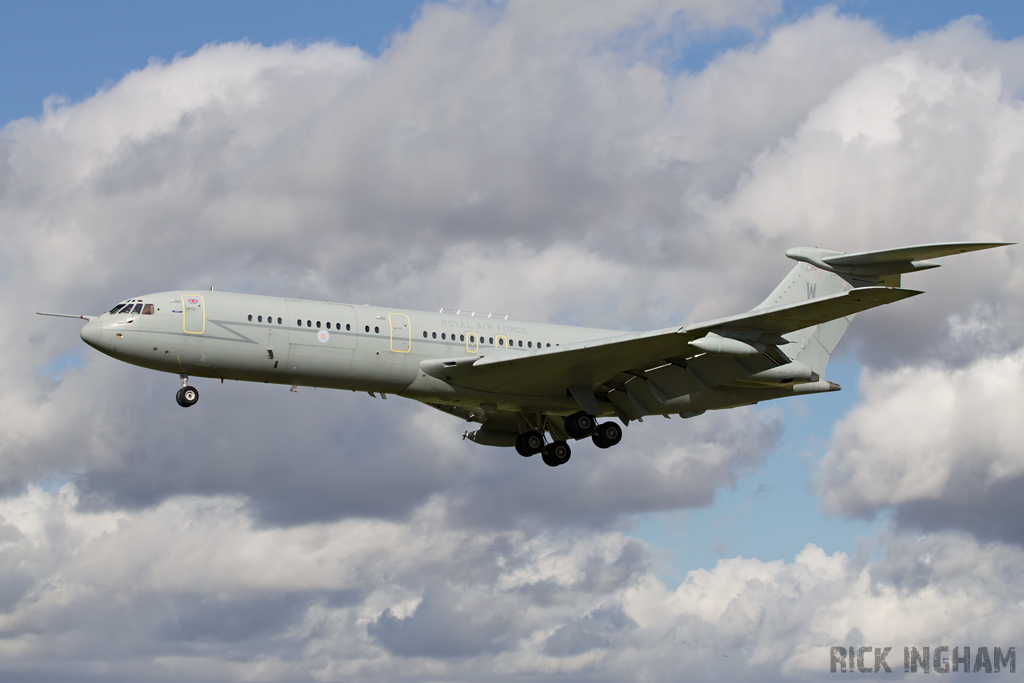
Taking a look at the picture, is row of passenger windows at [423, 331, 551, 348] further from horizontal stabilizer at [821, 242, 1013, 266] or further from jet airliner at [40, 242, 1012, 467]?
horizontal stabilizer at [821, 242, 1013, 266]

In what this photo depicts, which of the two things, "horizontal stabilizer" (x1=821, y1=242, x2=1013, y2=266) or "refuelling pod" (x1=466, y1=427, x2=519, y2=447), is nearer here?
"horizontal stabilizer" (x1=821, y1=242, x2=1013, y2=266)

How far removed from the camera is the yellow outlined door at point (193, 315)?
120ft

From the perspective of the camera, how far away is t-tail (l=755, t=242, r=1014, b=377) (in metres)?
35.6

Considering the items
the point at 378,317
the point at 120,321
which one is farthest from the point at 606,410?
the point at 120,321

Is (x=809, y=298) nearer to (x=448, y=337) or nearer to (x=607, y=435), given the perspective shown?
(x=607, y=435)

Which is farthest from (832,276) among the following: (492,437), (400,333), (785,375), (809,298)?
(400,333)

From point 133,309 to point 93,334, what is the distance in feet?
4.79

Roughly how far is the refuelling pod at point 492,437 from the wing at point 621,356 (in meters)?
6.89

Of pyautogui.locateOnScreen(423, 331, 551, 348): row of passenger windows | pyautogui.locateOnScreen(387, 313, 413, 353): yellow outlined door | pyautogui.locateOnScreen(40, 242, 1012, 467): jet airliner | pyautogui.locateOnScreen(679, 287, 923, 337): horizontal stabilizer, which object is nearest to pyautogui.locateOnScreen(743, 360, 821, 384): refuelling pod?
pyautogui.locateOnScreen(40, 242, 1012, 467): jet airliner

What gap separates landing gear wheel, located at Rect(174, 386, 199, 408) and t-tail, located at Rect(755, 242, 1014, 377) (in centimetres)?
2084

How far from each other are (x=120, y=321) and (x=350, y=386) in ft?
25.5

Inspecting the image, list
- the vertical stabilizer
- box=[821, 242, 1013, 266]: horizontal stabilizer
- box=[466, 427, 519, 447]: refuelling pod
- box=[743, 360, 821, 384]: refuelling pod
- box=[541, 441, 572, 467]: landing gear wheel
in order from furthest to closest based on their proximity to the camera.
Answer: box=[466, 427, 519, 447]: refuelling pod, box=[541, 441, 572, 467]: landing gear wheel, the vertical stabilizer, box=[743, 360, 821, 384]: refuelling pod, box=[821, 242, 1013, 266]: horizontal stabilizer

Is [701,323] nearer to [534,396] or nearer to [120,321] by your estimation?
[534,396]

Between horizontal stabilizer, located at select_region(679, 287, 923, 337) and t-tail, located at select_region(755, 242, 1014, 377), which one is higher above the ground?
t-tail, located at select_region(755, 242, 1014, 377)
